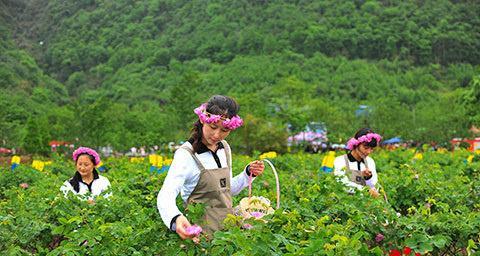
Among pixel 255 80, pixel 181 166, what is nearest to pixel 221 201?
pixel 181 166

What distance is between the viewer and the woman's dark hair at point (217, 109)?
362 centimetres

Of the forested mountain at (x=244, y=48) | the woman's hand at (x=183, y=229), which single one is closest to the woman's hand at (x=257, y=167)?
the woman's hand at (x=183, y=229)

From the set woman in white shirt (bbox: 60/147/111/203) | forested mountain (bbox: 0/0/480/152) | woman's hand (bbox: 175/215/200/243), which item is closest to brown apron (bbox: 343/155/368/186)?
woman in white shirt (bbox: 60/147/111/203)

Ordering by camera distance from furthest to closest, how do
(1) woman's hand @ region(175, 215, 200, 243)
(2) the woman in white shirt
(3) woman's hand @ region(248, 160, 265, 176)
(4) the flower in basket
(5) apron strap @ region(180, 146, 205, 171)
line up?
(2) the woman in white shirt → (3) woman's hand @ region(248, 160, 265, 176) → (5) apron strap @ region(180, 146, 205, 171) → (4) the flower in basket → (1) woman's hand @ region(175, 215, 200, 243)

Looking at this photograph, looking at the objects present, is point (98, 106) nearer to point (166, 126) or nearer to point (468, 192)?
point (166, 126)

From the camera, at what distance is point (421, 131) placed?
1373 inches

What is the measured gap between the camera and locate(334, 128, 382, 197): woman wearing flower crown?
598cm

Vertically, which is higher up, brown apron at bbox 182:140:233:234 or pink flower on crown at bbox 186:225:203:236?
pink flower on crown at bbox 186:225:203:236

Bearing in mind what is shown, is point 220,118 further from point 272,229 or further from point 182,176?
point 272,229

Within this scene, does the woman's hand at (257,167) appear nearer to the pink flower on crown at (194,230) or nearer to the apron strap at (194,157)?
the apron strap at (194,157)

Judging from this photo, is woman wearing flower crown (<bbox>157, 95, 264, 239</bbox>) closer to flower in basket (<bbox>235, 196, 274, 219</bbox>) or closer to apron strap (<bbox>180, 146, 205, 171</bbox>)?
apron strap (<bbox>180, 146, 205, 171</bbox>)

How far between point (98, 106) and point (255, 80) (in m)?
37.4

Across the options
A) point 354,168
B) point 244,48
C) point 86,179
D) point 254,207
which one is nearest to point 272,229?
point 254,207

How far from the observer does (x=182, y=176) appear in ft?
11.8
